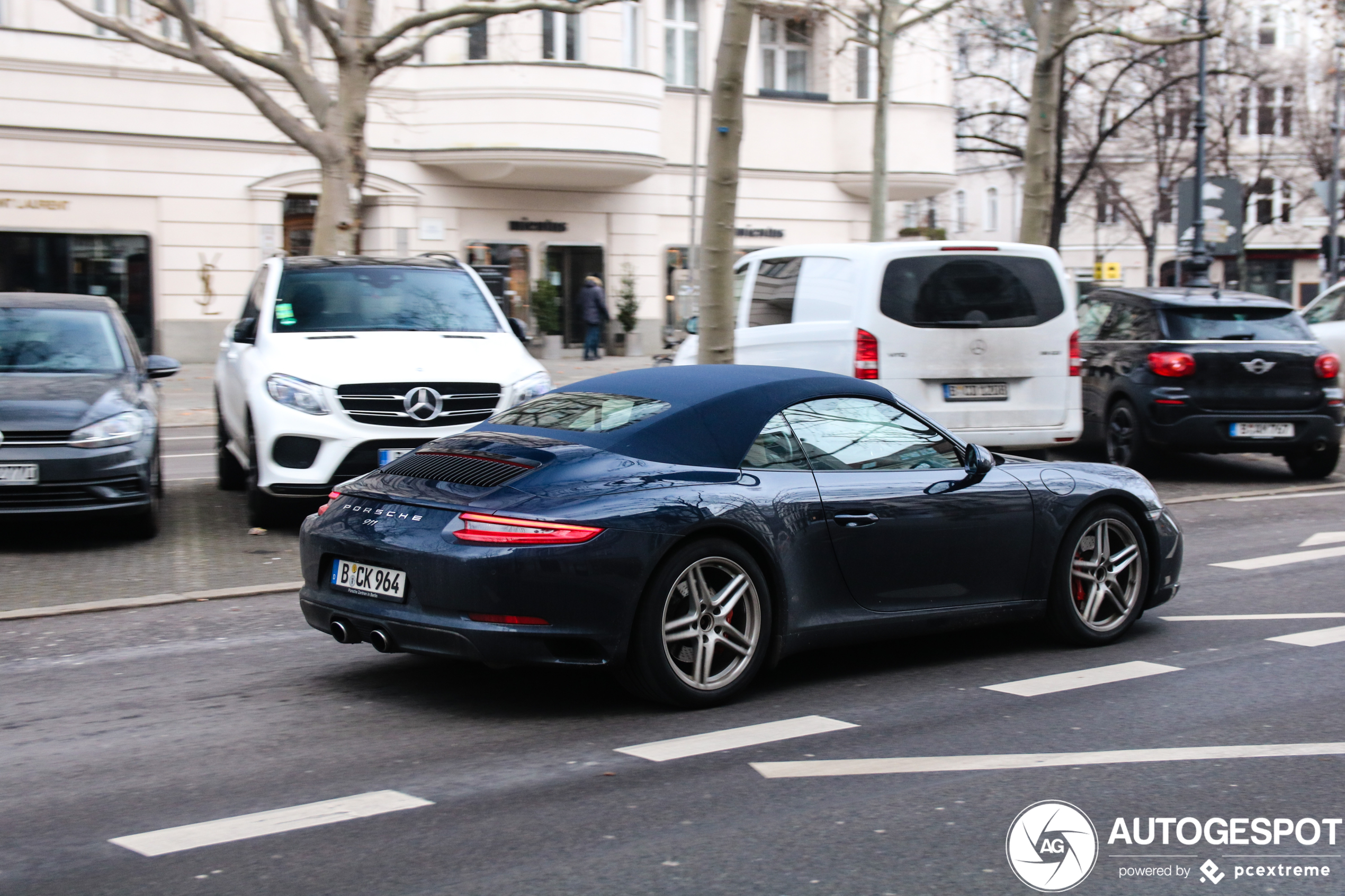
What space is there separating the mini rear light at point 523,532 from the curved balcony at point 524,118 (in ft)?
85.5

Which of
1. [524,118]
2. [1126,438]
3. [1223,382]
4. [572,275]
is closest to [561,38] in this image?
[524,118]

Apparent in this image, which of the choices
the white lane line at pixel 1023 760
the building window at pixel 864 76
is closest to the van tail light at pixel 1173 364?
the white lane line at pixel 1023 760

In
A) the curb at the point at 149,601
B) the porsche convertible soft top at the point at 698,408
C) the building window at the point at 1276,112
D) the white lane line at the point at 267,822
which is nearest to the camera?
the white lane line at the point at 267,822

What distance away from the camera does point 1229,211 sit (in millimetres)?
22641

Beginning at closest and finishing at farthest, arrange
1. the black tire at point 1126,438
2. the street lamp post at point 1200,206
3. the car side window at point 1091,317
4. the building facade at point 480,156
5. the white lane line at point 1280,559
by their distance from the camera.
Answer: the white lane line at point 1280,559 → the black tire at point 1126,438 → the car side window at point 1091,317 → the street lamp post at point 1200,206 → the building facade at point 480,156

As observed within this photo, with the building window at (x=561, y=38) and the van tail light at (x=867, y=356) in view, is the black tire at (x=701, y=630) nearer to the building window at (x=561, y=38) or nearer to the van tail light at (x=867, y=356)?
the van tail light at (x=867, y=356)

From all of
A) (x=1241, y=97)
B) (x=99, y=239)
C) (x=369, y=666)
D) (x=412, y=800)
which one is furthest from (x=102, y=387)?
(x=1241, y=97)

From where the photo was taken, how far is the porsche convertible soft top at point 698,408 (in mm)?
5805

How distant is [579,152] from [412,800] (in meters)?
27.4

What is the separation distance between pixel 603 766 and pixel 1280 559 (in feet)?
19.7

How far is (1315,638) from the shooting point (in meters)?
7.06

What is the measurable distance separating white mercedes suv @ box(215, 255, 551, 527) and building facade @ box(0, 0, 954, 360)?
42.1ft

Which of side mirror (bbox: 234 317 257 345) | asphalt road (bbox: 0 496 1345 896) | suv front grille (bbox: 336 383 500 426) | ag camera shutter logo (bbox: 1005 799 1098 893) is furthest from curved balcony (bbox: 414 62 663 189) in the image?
ag camera shutter logo (bbox: 1005 799 1098 893)

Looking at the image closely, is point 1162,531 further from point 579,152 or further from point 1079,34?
point 579,152
